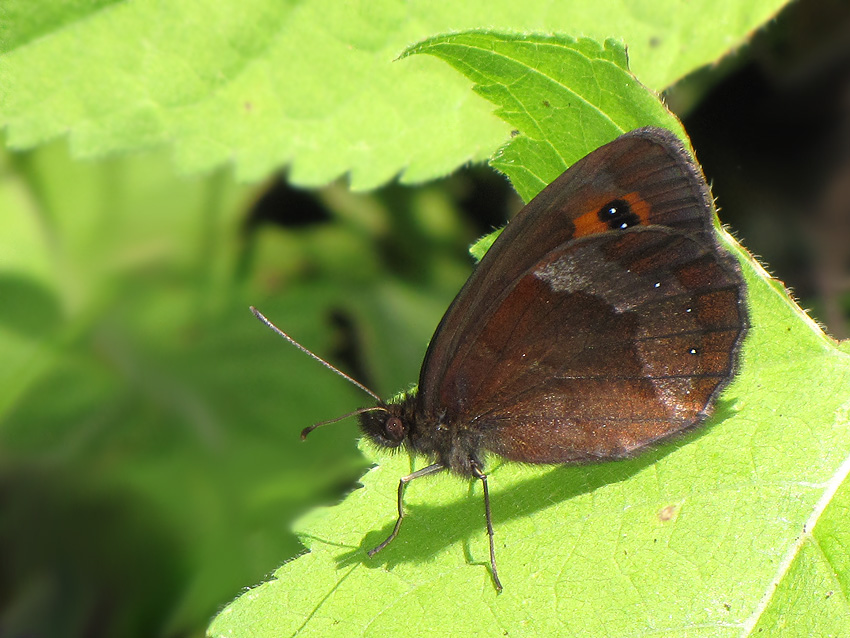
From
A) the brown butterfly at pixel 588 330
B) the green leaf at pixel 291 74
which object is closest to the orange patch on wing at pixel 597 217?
the brown butterfly at pixel 588 330

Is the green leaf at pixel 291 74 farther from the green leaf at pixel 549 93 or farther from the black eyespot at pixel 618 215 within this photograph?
the black eyespot at pixel 618 215

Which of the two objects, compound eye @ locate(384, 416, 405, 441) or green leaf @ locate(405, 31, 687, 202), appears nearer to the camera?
green leaf @ locate(405, 31, 687, 202)

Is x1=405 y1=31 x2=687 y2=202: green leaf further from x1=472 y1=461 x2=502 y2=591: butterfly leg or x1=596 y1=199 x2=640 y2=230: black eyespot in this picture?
x1=472 y1=461 x2=502 y2=591: butterfly leg

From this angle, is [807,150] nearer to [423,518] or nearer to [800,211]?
[800,211]

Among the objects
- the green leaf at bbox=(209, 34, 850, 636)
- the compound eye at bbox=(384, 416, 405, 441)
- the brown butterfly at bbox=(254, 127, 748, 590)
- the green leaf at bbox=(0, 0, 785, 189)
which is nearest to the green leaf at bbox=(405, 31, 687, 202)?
the green leaf at bbox=(209, 34, 850, 636)

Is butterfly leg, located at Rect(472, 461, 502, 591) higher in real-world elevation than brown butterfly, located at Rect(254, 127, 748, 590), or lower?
lower

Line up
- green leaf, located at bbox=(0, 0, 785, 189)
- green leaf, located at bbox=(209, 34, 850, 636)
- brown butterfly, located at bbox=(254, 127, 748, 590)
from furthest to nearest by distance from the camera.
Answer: green leaf, located at bbox=(0, 0, 785, 189) < brown butterfly, located at bbox=(254, 127, 748, 590) < green leaf, located at bbox=(209, 34, 850, 636)

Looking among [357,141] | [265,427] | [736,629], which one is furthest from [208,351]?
[736,629]

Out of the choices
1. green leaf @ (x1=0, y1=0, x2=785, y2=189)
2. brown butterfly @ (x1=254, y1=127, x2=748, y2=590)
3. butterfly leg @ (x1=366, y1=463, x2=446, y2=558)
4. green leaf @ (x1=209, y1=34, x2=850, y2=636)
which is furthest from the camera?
green leaf @ (x1=0, y1=0, x2=785, y2=189)

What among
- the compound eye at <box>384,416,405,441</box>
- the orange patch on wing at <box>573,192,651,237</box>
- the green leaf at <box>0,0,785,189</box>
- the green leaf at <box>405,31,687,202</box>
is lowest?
the compound eye at <box>384,416,405,441</box>
